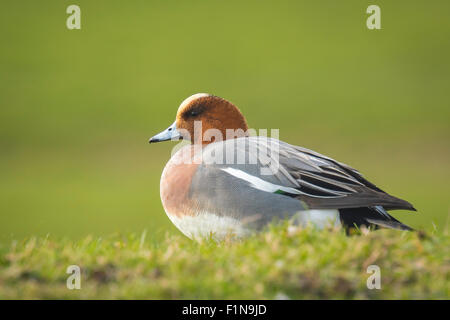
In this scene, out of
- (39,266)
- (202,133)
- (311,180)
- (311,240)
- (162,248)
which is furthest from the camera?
(202,133)

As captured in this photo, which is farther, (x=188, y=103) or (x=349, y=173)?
(x=188, y=103)

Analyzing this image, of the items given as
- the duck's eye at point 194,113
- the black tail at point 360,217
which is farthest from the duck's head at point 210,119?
the black tail at point 360,217

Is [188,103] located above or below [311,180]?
above

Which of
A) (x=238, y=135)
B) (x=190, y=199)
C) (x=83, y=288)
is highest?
(x=238, y=135)

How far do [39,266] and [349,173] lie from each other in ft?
7.32

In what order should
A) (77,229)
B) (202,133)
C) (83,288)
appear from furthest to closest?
1. (77,229)
2. (202,133)
3. (83,288)

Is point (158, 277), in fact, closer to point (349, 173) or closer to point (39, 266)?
point (39, 266)

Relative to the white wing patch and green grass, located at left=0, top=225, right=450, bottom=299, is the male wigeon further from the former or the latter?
green grass, located at left=0, top=225, right=450, bottom=299

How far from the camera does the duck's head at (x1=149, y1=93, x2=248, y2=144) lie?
16.2ft

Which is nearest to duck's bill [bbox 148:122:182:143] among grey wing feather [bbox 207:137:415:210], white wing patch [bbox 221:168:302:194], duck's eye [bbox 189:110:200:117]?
duck's eye [bbox 189:110:200:117]

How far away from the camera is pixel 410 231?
414 cm

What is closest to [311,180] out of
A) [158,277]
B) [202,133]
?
[202,133]

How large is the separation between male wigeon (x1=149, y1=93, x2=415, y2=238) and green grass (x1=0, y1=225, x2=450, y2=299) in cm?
40

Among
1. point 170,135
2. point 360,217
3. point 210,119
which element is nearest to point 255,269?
point 360,217
